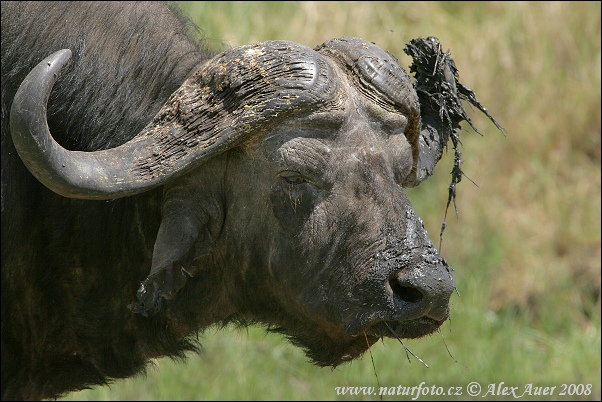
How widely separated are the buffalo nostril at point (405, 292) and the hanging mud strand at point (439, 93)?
0.72 m

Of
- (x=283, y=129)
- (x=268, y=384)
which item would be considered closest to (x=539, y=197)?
(x=268, y=384)

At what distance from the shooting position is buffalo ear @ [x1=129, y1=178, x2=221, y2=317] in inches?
172

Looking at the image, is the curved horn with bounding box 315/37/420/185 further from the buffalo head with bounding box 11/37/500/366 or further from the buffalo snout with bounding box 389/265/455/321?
the buffalo snout with bounding box 389/265/455/321

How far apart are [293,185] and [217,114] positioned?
47 centimetres

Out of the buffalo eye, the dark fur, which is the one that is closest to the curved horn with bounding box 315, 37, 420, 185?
the buffalo eye

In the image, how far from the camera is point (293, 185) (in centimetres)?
429

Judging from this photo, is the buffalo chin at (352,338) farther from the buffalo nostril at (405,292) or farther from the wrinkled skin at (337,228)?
the buffalo nostril at (405,292)

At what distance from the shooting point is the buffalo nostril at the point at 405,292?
4117 millimetres

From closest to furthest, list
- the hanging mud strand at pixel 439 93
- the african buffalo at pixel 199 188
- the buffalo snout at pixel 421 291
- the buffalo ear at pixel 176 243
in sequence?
the buffalo snout at pixel 421 291
the african buffalo at pixel 199 188
the buffalo ear at pixel 176 243
the hanging mud strand at pixel 439 93

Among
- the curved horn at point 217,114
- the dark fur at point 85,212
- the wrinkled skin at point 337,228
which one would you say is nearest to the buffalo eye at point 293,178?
the wrinkled skin at point 337,228

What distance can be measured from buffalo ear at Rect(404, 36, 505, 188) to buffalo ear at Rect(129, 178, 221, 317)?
1138 mm

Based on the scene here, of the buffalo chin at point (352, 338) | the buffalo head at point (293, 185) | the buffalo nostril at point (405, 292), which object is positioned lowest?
the buffalo chin at point (352, 338)

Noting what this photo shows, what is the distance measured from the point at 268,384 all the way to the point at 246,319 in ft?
8.21

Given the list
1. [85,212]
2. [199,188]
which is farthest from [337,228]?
[85,212]
